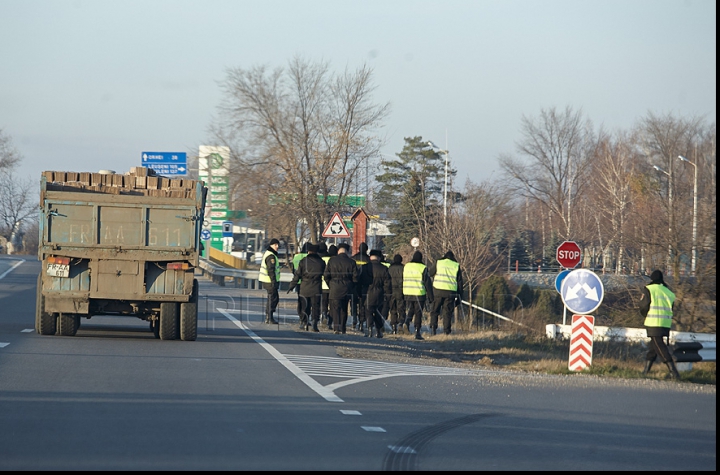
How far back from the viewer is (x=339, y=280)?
61.1 ft

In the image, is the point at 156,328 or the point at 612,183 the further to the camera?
the point at 612,183

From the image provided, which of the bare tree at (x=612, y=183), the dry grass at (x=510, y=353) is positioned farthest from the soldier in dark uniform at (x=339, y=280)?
the bare tree at (x=612, y=183)

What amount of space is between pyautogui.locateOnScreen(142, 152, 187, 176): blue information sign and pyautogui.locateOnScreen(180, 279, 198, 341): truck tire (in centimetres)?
2946

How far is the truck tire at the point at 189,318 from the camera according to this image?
46.7 ft

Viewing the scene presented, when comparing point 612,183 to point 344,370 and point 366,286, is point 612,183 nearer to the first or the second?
point 366,286

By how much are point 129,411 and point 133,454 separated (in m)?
1.78

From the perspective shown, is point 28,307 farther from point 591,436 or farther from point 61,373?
point 591,436

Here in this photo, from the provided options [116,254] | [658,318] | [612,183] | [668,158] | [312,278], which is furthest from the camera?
[612,183]

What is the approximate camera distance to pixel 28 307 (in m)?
21.7

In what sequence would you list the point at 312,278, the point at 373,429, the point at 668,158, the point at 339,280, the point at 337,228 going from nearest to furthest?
the point at 373,429 < the point at 339,280 < the point at 312,278 < the point at 337,228 < the point at 668,158

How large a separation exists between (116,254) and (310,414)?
21.8 ft

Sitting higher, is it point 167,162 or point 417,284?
point 167,162

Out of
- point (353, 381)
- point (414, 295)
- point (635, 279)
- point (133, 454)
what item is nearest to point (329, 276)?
point (414, 295)

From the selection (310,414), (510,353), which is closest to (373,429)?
(310,414)
